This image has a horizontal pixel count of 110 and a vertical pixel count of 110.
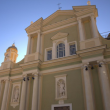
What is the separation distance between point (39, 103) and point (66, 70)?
3.40m

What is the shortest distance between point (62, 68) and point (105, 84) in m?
3.79

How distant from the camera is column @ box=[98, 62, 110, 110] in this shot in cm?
857

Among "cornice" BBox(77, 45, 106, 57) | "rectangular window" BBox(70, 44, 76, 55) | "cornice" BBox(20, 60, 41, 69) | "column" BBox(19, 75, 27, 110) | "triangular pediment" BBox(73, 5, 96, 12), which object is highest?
"triangular pediment" BBox(73, 5, 96, 12)

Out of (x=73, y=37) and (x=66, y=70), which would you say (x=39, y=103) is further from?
(x=73, y=37)

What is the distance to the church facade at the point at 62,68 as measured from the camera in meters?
9.80

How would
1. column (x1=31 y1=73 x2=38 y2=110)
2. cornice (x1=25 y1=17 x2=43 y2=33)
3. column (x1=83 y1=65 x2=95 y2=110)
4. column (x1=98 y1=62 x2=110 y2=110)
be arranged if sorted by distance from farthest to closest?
1. cornice (x1=25 y1=17 x2=43 y2=33)
2. column (x1=31 y1=73 x2=38 y2=110)
3. column (x1=83 y1=65 x2=95 y2=110)
4. column (x1=98 y1=62 x2=110 y2=110)

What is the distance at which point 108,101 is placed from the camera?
28.0ft

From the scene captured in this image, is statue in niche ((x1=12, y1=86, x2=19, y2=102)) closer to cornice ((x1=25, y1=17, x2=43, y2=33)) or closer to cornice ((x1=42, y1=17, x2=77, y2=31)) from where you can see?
cornice ((x1=25, y1=17, x2=43, y2=33))

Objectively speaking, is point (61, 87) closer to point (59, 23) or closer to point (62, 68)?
point (62, 68)

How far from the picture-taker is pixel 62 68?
38.1 feet

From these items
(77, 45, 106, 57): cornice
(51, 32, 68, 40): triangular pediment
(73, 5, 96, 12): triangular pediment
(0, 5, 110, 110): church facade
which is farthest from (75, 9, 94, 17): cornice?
(77, 45, 106, 57): cornice

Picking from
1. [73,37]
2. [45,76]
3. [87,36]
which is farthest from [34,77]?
[87,36]

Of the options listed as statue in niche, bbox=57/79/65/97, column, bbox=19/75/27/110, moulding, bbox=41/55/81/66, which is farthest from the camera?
moulding, bbox=41/55/81/66

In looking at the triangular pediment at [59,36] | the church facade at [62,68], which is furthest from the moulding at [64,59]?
the triangular pediment at [59,36]
